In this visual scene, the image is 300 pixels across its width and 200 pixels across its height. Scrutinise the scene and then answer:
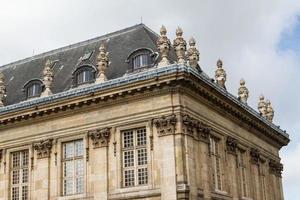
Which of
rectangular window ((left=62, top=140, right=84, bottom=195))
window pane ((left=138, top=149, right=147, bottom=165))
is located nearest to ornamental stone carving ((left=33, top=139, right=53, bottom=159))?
rectangular window ((left=62, top=140, right=84, bottom=195))

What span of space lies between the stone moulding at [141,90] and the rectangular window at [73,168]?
88.0 inches

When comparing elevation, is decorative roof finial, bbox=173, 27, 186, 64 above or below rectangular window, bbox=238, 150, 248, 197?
above

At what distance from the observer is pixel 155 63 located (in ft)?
A: 107

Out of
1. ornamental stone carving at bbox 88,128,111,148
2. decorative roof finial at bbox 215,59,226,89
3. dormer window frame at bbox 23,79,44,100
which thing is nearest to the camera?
ornamental stone carving at bbox 88,128,111,148

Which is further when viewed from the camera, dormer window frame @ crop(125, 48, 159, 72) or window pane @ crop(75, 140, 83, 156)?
dormer window frame @ crop(125, 48, 159, 72)

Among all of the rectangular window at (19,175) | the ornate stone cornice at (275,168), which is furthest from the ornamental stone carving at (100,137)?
the ornate stone cornice at (275,168)

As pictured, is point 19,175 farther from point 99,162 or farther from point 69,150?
point 99,162

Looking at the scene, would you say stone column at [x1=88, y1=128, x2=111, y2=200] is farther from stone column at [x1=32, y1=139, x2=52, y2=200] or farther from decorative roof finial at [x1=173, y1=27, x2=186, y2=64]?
decorative roof finial at [x1=173, y1=27, x2=186, y2=64]

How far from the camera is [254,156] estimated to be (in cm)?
3778

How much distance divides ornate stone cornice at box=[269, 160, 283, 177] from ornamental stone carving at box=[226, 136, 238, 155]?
6708 millimetres

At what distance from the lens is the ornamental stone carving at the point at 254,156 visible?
37.5 metres

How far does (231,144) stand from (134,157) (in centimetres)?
677

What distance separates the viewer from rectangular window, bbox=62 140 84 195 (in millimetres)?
32406

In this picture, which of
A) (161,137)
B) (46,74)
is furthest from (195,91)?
(46,74)
